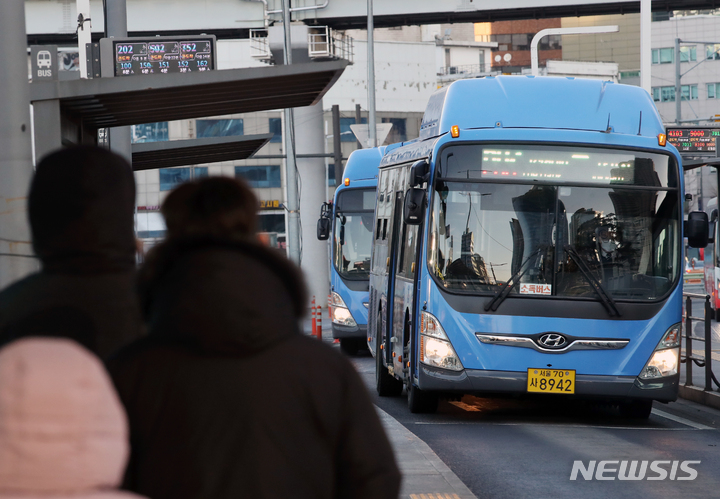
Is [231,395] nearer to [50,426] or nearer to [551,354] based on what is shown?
[50,426]

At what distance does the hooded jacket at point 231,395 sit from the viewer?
224 centimetres

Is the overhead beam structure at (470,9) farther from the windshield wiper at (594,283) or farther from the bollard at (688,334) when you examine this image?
the windshield wiper at (594,283)

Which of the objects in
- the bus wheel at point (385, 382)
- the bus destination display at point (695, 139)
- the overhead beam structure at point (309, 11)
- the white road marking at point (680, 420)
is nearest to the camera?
the white road marking at point (680, 420)

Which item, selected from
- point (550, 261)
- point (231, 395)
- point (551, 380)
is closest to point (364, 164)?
point (550, 261)

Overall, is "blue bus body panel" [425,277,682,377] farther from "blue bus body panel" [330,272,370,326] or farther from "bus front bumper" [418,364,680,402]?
"blue bus body panel" [330,272,370,326]

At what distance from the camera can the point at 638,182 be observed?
10.3 meters

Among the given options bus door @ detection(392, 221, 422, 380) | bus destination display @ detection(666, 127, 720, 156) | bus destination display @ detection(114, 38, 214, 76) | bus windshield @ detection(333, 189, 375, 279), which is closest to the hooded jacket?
bus destination display @ detection(114, 38, 214, 76)

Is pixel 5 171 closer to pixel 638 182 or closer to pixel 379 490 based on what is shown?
pixel 379 490

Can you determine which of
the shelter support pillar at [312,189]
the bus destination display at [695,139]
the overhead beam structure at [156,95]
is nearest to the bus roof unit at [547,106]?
the overhead beam structure at [156,95]

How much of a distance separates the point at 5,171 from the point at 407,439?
489 cm

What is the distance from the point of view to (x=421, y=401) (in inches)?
444

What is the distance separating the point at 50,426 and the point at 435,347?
28.9 ft

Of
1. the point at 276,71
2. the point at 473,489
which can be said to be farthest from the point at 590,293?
the point at 276,71

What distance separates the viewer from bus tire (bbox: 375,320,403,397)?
514 inches
